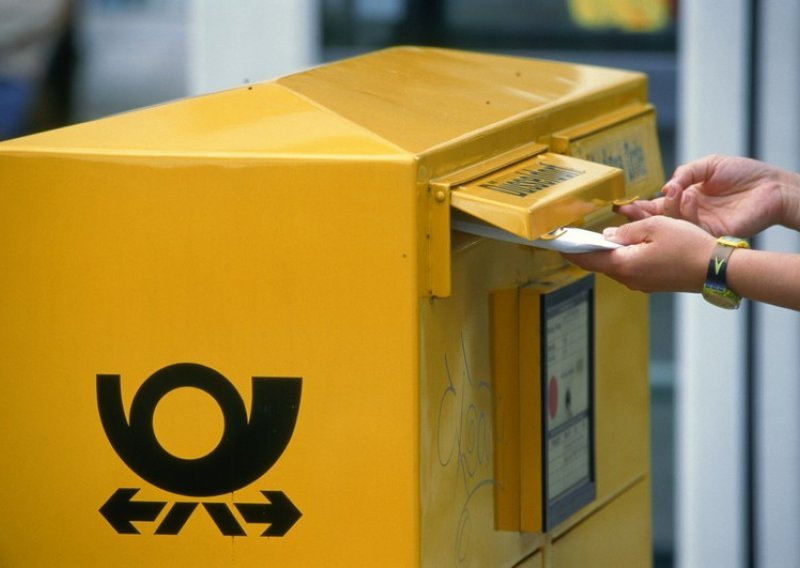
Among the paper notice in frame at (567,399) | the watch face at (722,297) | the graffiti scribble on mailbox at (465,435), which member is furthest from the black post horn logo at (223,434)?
the watch face at (722,297)

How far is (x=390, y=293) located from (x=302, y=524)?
0.32 metres

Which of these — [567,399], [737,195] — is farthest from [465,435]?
[737,195]

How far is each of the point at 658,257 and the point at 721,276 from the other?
3.5 inches

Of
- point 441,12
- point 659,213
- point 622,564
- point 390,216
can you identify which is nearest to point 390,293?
point 390,216

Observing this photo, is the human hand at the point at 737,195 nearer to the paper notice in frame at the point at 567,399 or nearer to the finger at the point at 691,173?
the finger at the point at 691,173

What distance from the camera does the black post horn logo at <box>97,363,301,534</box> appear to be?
170 centimetres

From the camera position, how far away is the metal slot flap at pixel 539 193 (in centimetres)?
166

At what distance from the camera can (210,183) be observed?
1.67 meters

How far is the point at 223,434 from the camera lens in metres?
1.71

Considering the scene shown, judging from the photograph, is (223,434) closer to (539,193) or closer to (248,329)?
(248,329)

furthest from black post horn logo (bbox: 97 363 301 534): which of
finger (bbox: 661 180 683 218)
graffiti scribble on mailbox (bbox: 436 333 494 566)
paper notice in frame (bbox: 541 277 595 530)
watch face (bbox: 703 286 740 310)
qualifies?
finger (bbox: 661 180 683 218)

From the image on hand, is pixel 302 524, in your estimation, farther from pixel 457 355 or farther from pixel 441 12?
pixel 441 12

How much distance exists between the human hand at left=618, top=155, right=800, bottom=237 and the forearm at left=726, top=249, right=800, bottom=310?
11.7 inches

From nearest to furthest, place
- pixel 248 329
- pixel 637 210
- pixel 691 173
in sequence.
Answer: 1. pixel 248 329
2. pixel 637 210
3. pixel 691 173
